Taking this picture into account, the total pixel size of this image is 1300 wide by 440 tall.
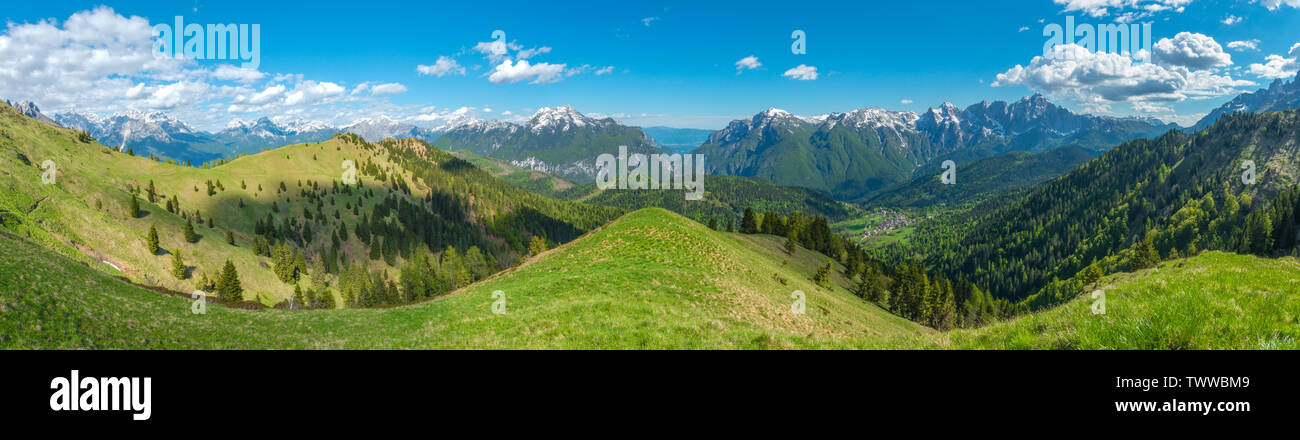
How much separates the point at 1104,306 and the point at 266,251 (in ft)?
628

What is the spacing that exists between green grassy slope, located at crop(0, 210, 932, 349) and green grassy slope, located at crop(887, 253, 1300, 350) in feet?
17.5

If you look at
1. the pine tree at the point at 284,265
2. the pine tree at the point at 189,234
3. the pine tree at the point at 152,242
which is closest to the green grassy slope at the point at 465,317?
the pine tree at the point at 152,242

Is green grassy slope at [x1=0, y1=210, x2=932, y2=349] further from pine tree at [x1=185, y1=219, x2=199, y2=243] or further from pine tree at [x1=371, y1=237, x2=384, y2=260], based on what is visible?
pine tree at [x1=371, y1=237, x2=384, y2=260]

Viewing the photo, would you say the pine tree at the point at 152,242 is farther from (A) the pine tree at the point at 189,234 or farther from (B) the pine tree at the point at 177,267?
(A) the pine tree at the point at 189,234

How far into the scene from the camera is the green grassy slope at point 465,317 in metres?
14.3

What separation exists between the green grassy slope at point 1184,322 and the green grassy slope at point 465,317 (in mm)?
5323

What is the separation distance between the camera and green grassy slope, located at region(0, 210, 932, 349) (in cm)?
1430

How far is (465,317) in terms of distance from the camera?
76.8 feet

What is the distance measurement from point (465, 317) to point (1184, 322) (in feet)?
83.3
